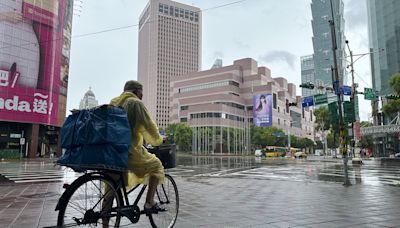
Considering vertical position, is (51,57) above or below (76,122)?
above

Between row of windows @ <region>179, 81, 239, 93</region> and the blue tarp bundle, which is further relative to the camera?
row of windows @ <region>179, 81, 239, 93</region>

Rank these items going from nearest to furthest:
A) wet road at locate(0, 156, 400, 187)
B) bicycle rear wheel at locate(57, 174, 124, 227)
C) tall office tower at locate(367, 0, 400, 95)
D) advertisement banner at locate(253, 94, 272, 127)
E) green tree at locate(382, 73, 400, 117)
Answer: bicycle rear wheel at locate(57, 174, 124, 227) < wet road at locate(0, 156, 400, 187) < green tree at locate(382, 73, 400, 117) < advertisement banner at locate(253, 94, 272, 127) < tall office tower at locate(367, 0, 400, 95)

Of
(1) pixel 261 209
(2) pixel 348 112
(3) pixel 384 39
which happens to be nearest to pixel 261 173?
(2) pixel 348 112

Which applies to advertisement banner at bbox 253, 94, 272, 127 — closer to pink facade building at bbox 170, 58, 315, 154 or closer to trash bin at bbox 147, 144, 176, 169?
pink facade building at bbox 170, 58, 315, 154

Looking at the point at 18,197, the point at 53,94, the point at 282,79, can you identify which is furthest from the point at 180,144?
the point at 18,197

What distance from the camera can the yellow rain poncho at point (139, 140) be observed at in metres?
3.79

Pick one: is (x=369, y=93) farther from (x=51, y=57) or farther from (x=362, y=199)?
(x=51, y=57)

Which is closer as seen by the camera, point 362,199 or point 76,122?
point 76,122

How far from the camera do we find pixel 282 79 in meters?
118

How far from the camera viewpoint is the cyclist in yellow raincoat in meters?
3.80

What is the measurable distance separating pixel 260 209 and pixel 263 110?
44.6 m

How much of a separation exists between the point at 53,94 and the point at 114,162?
46.7 metres

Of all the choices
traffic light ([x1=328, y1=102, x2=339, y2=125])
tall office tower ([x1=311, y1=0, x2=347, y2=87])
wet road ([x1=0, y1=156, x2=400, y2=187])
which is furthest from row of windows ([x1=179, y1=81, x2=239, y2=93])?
traffic light ([x1=328, y1=102, x2=339, y2=125])

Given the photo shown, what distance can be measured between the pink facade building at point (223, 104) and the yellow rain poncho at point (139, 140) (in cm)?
7310
